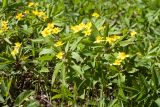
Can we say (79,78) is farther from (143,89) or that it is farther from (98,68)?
(143,89)

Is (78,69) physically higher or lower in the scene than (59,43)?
lower

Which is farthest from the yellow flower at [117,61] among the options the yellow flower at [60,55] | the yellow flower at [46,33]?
the yellow flower at [46,33]

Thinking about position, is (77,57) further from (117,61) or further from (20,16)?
(20,16)

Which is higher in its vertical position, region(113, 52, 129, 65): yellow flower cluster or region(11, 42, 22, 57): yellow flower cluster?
region(11, 42, 22, 57): yellow flower cluster

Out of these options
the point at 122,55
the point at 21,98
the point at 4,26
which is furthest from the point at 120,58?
the point at 4,26

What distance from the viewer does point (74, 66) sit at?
2305mm

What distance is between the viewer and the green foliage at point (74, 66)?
227 centimetres

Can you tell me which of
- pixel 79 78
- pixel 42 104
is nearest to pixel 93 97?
pixel 79 78

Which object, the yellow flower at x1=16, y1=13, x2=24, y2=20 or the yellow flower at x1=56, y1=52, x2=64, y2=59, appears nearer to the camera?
the yellow flower at x1=56, y1=52, x2=64, y2=59

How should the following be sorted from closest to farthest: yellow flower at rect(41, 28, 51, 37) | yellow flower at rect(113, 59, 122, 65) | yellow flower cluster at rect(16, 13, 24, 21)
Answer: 1. yellow flower at rect(113, 59, 122, 65)
2. yellow flower at rect(41, 28, 51, 37)
3. yellow flower cluster at rect(16, 13, 24, 21)

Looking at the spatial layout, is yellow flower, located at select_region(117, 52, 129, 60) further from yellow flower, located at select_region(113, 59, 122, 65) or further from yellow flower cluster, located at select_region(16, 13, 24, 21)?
yellow flower cluster, located at select_region(16, 13, 24, 21)

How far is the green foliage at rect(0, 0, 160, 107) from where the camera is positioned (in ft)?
7.43

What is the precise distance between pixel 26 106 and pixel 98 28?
0.77 meters

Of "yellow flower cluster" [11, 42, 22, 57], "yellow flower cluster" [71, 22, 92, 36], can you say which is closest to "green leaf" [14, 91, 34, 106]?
"yellow flower cluster" [11, 42, 22, 57]
